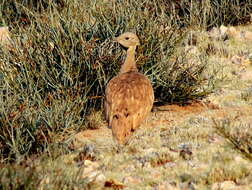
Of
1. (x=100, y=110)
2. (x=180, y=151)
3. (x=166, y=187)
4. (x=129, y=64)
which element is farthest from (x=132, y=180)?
(x=100, y=110)

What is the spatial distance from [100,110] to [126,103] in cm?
143

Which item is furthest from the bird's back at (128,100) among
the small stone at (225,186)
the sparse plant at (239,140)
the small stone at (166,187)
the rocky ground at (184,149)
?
the small stone at (225,186)

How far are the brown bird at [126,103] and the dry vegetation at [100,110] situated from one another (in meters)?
0.30

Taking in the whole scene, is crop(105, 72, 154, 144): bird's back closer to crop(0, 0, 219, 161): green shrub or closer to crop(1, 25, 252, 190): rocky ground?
crop(1, 25, 252, 190): rocky ground

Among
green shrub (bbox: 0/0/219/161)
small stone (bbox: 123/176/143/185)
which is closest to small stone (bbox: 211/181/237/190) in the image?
small stone (bbox: 123/176/143/185)

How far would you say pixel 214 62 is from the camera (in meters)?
9.78

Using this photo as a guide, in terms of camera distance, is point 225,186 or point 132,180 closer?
point 225,186

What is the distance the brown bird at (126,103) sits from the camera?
6.48 metres

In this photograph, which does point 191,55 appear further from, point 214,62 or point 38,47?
point 38,47

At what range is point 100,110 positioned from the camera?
798cm

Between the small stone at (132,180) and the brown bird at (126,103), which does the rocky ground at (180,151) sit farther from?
the brown bird at (126,103)

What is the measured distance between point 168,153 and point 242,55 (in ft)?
13.3

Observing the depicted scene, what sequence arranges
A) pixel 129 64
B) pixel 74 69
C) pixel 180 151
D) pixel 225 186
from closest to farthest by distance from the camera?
1. pixel 225 186
2. pixel 180 151
3. pixel 129 64
4. pixel 74 69

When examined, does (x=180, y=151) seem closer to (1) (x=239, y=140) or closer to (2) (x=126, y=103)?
(2) (x=126, y=103)
